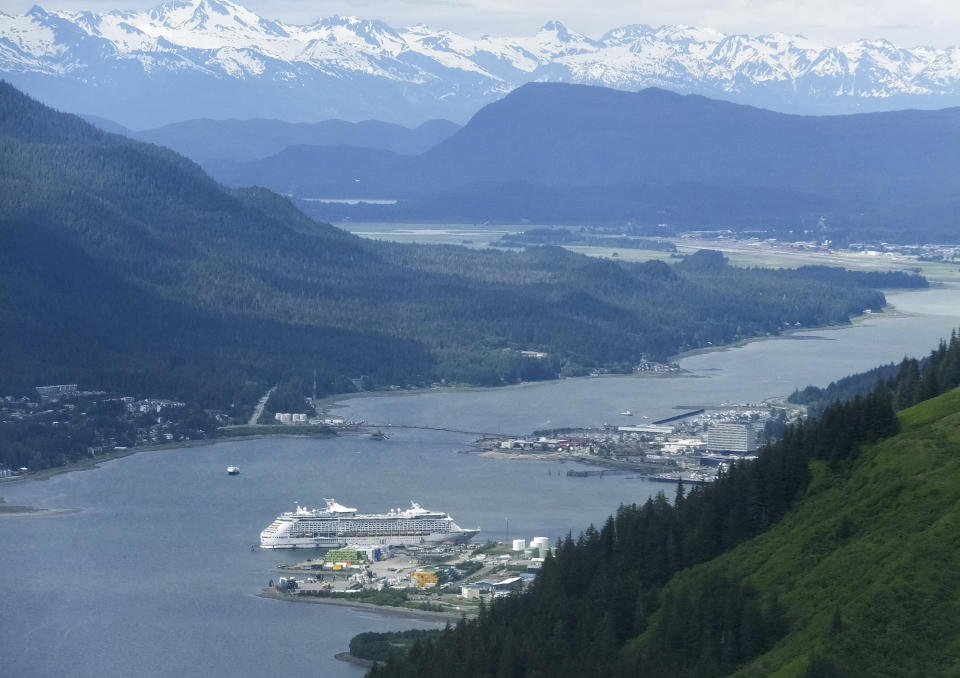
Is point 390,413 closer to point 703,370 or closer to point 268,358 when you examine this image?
point 268,358

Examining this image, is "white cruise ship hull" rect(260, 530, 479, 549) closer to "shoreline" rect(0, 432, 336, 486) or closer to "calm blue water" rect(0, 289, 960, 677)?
"calm blue water" rect(0, 289, 960, 677)

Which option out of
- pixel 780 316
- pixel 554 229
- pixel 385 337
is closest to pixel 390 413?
pixel 385 337

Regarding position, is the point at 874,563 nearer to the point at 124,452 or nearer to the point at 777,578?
the point at 777,578

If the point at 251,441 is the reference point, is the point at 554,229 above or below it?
above

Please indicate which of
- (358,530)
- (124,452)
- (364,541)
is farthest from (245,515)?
(124,452)

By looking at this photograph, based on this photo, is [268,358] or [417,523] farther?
[268,358]

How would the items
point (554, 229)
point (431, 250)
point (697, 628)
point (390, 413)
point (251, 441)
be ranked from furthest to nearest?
point (554, 229), point (431, 250), point (390, 413), point (251, 441), point (697, 628)
